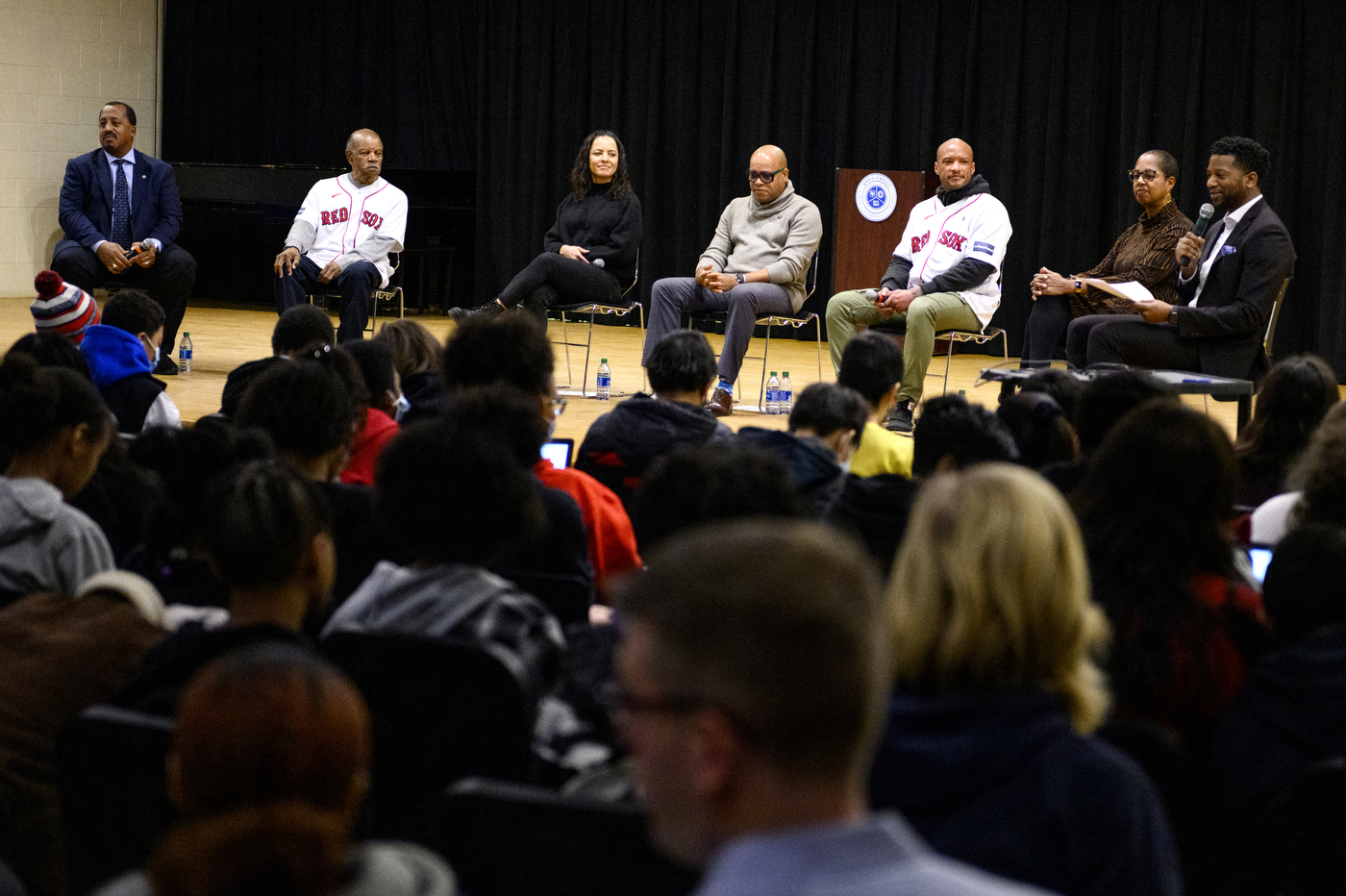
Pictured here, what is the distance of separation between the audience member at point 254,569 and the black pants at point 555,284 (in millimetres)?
4870

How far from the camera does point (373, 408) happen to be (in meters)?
3.53

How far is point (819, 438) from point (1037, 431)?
1.98 feet

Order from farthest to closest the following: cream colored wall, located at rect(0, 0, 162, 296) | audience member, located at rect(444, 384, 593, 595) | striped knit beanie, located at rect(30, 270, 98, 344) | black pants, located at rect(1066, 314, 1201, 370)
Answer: cream colored wall, located at rect(0, 0, 162, 296)
black pants, located at rect(1066, 314, 1201, 370)
striped knit beanie, located at rect(30, 270, 98, 344)
audience member, located at rect(444, 384, 593, 595)

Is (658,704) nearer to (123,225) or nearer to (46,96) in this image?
(123,225)

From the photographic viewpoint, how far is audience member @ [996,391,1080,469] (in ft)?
10.7

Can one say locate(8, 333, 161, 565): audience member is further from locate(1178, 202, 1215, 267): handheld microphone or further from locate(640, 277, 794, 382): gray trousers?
locate(1178, 202, 1215, 267): handheld microphone

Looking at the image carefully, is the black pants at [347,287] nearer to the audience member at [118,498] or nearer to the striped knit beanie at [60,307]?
the striped knit beanie at [60,307]

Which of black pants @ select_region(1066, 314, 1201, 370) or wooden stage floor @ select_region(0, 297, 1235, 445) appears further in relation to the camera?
wooden stage floor @ select_region(0, 297, 1235, 445)

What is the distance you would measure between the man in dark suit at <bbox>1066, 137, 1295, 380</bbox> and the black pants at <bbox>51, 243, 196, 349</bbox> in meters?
4.46

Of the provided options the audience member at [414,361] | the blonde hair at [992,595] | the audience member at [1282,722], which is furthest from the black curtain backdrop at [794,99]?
the blonde hair at [992,595]

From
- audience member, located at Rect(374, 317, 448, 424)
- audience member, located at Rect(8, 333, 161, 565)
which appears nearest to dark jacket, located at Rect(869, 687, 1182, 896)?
audience member, located at Rect(8, 333, 161, 565)

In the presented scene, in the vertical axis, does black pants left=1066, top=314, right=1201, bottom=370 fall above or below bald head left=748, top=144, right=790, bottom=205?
below

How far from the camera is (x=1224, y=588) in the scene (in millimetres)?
1857

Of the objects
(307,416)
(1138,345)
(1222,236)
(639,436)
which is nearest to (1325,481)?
(639,436)
